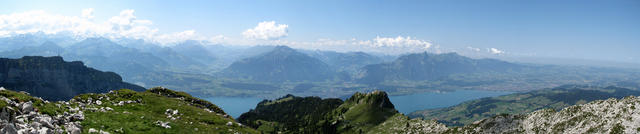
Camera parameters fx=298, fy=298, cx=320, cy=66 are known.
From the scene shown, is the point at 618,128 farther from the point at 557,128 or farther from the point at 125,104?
the point at 125,104

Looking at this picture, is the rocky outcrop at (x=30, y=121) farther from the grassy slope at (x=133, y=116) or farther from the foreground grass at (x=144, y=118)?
the foreground grass at (x=144, y=118)

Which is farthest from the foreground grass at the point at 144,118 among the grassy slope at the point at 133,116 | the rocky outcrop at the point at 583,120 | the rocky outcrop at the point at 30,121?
the rocky outcrop at the point at 583,120

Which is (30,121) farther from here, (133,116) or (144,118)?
(144,118)

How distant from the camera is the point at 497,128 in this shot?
50.4m

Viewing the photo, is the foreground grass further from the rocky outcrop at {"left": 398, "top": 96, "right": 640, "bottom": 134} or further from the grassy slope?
the rocky outcrop at {"left": 398, "top": 96, "right": 640, "bottom": 134}

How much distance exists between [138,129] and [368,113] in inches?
4312

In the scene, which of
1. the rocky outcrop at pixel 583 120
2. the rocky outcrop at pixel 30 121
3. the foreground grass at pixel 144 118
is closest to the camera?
the rocky outcrop at pixel 30 121

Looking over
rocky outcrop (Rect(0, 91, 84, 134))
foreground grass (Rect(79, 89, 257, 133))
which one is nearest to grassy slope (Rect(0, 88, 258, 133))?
foreground grass (Rect(79, 89, 257, 133))

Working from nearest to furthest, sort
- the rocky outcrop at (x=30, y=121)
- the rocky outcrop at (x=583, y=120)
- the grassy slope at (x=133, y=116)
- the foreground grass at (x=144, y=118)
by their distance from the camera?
1. the rocky outcrop at (x=30, y=121)
2. the grassy slope at (x=133, y=116)
3. the foreground grass at (x=144, y=118)
4. the rocky outcrop at (x=583, y=120)

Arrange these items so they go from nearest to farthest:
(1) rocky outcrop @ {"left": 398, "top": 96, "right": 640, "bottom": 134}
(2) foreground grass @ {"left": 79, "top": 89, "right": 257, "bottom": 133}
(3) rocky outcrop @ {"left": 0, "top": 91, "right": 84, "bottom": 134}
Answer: (3) rocky outcrop @ {"left": 0, "top": 91, "right": 84, "bottom": 134}
(2) foreground grass @ {"left": 79, "top": 89, "right": 257, "bottom": 133}
(1) rocky outcrop @ {"left": 398, "top": 96, "right": 640, "bottom": 134}

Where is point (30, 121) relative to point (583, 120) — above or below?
above

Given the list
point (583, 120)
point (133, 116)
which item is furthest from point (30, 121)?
point (583, 120)

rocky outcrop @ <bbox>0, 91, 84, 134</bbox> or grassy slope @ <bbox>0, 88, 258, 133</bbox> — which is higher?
rocky outcrop @ <bbox>0, 91, 84, 134</bbox>

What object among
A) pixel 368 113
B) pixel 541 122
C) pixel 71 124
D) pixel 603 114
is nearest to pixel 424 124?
pixel 541 122
